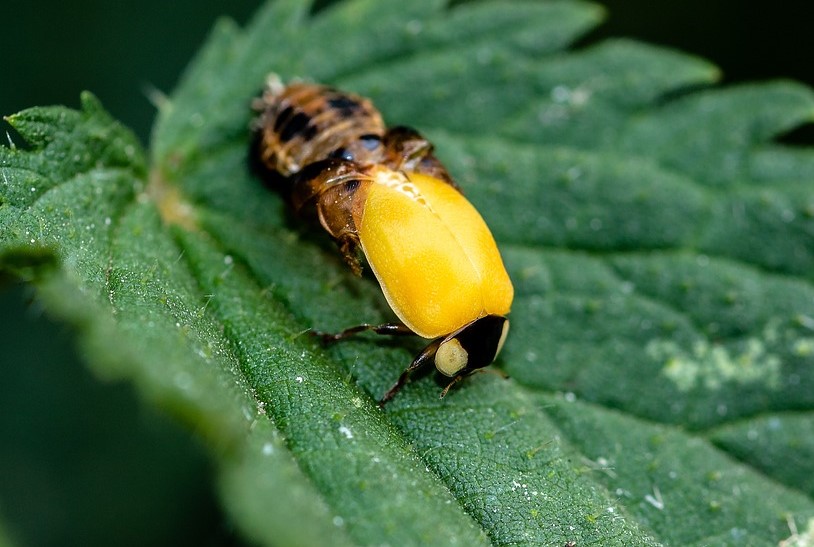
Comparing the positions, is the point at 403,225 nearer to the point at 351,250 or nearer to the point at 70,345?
the point at 351,250

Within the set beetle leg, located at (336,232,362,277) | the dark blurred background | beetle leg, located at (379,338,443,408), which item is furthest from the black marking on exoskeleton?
the dark blurred background

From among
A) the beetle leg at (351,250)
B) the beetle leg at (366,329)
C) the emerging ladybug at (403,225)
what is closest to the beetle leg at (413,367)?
the emerging ladybug at (403,225)

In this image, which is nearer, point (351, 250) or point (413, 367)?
point (413, 367)

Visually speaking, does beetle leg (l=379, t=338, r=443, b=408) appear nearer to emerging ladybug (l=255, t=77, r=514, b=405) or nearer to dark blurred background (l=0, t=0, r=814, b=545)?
emerging ladybug (l=255, t=77, r=514, b=405)

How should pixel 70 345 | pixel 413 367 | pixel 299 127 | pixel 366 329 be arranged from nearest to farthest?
pixel 413 367 → pixel 366 329 → pixel 299 127 → pixel 70 345

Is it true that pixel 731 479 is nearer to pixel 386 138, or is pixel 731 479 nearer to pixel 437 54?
pixel 386 138

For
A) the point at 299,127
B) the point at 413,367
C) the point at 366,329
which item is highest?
the point at 299,127

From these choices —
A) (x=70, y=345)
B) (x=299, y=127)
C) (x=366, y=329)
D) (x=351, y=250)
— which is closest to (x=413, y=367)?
(x=366, y=329)
